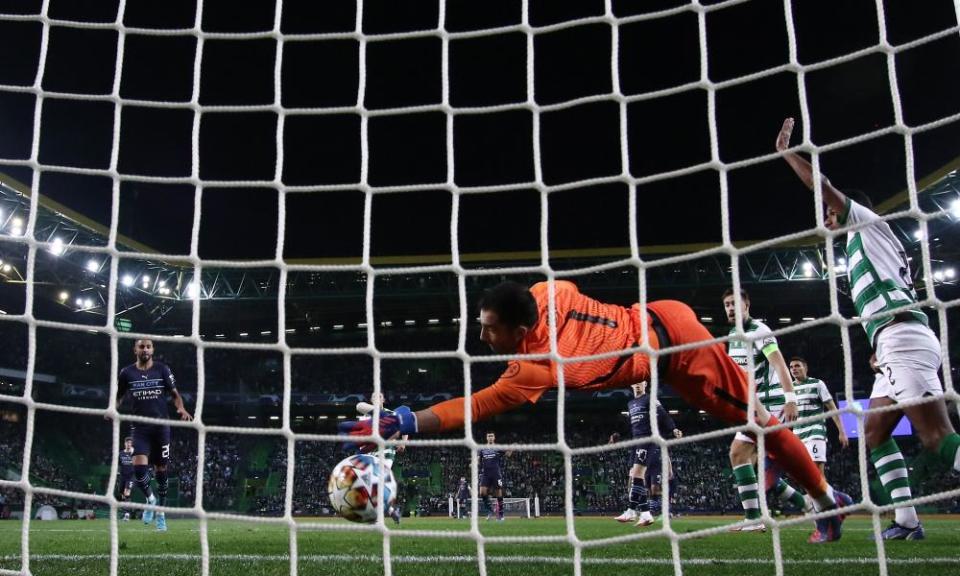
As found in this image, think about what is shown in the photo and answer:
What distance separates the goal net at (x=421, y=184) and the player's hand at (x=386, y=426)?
284 mm

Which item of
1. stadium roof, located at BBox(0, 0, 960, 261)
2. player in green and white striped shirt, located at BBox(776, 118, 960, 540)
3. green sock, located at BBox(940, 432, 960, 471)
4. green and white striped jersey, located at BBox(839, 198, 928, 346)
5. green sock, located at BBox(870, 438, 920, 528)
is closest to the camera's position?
green sock, located at BBox(940, 432, 960, 471)

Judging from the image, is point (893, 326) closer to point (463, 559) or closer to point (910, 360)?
point (910, 360)

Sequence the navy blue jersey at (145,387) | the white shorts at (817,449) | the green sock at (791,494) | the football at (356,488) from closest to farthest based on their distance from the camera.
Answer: the football at (356,488) → the green sock at (791,494) → the white shorts at (817,449) → the navy blue jersey at (145,387)

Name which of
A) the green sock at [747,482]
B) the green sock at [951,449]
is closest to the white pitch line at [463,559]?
the green sock at [951,449]

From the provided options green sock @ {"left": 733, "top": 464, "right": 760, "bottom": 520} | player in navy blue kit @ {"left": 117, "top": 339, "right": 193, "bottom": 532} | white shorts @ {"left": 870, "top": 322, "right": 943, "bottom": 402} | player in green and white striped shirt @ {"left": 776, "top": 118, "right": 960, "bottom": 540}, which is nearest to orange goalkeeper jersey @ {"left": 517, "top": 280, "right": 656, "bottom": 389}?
player in green and white striped shirt @ {"left": 776, "top": 118, "right": 960, "bottom": 540}

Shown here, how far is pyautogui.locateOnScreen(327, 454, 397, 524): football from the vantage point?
313cm

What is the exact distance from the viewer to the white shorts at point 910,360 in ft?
12.4

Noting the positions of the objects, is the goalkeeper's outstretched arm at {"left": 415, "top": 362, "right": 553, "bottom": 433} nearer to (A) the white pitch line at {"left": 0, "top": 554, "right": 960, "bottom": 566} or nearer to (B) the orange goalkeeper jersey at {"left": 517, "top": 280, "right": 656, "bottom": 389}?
(B) the orange goalkeeper jersey at {"left": 517, "top": 280, "right": 656, "bottom": 389}

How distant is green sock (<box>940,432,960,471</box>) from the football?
108 inches

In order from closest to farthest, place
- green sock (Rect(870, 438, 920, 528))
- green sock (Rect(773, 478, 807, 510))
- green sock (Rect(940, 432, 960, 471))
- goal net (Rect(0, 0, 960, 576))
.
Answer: green sock (Rect(940, 432, 960, 471)) < green sock (Rect(870, 438, 920, 528)) < green sock (Rect(773, 478, 807, 510)) < goal net (Rect(0, 0, 960, 576))

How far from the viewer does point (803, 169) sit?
3447mm

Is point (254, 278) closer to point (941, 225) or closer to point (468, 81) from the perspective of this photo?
point (468, 81)

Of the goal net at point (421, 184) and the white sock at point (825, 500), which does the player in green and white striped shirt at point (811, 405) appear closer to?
the goal net at point (421, 184)

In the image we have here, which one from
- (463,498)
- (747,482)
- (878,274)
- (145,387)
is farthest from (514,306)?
(463,498)
